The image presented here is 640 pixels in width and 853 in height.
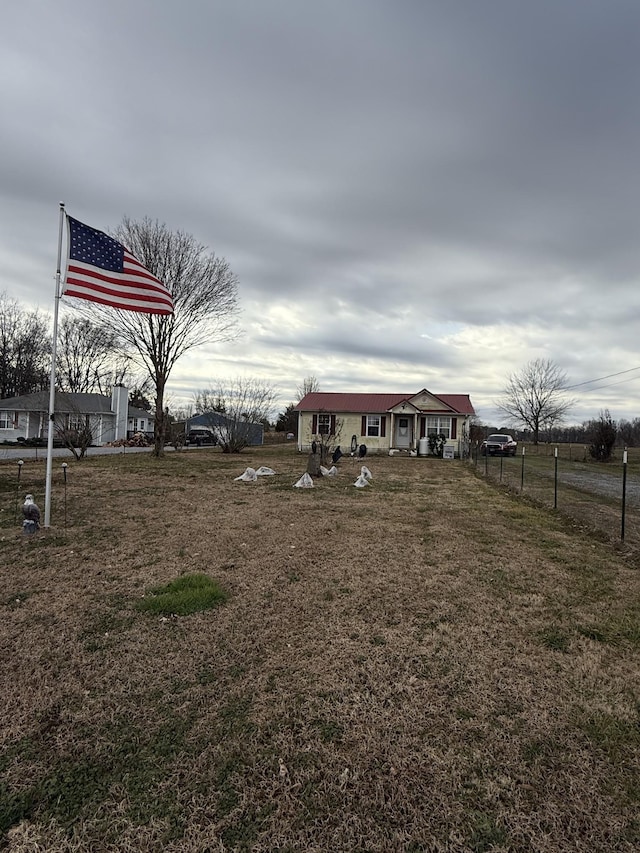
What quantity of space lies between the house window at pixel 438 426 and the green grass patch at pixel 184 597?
21842 millimetres

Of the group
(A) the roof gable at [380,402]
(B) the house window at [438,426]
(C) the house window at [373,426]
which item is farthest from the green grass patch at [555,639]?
(C) the house window at [373,426]

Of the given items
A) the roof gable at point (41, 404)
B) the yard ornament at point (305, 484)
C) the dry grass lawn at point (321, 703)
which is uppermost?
the roof gable at point (41, 404)

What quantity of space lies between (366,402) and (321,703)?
78.8ft

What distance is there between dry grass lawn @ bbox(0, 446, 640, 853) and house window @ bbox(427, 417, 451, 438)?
19722mm

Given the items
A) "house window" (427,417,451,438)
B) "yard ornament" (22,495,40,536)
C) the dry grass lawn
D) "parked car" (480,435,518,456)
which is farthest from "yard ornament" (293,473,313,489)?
"parked car" (480,435,518,456)

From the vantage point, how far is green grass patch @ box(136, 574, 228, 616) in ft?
11.3

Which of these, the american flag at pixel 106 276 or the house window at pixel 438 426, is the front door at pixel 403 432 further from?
the american flag at pixel 106 276

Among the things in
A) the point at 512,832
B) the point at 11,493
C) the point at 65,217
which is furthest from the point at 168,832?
the point at 11,493

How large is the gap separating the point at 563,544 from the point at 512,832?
4.80 meters

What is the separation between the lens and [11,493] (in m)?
8.48

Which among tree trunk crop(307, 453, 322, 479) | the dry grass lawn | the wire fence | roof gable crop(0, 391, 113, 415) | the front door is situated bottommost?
the dry grass lawn

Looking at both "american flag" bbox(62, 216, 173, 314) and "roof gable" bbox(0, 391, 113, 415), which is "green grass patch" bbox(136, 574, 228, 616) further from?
"roof gable" bbox(0, 391, 113, 415)

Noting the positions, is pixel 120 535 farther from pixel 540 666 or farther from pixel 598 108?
pixel 598 108

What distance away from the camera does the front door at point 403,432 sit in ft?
83.4
